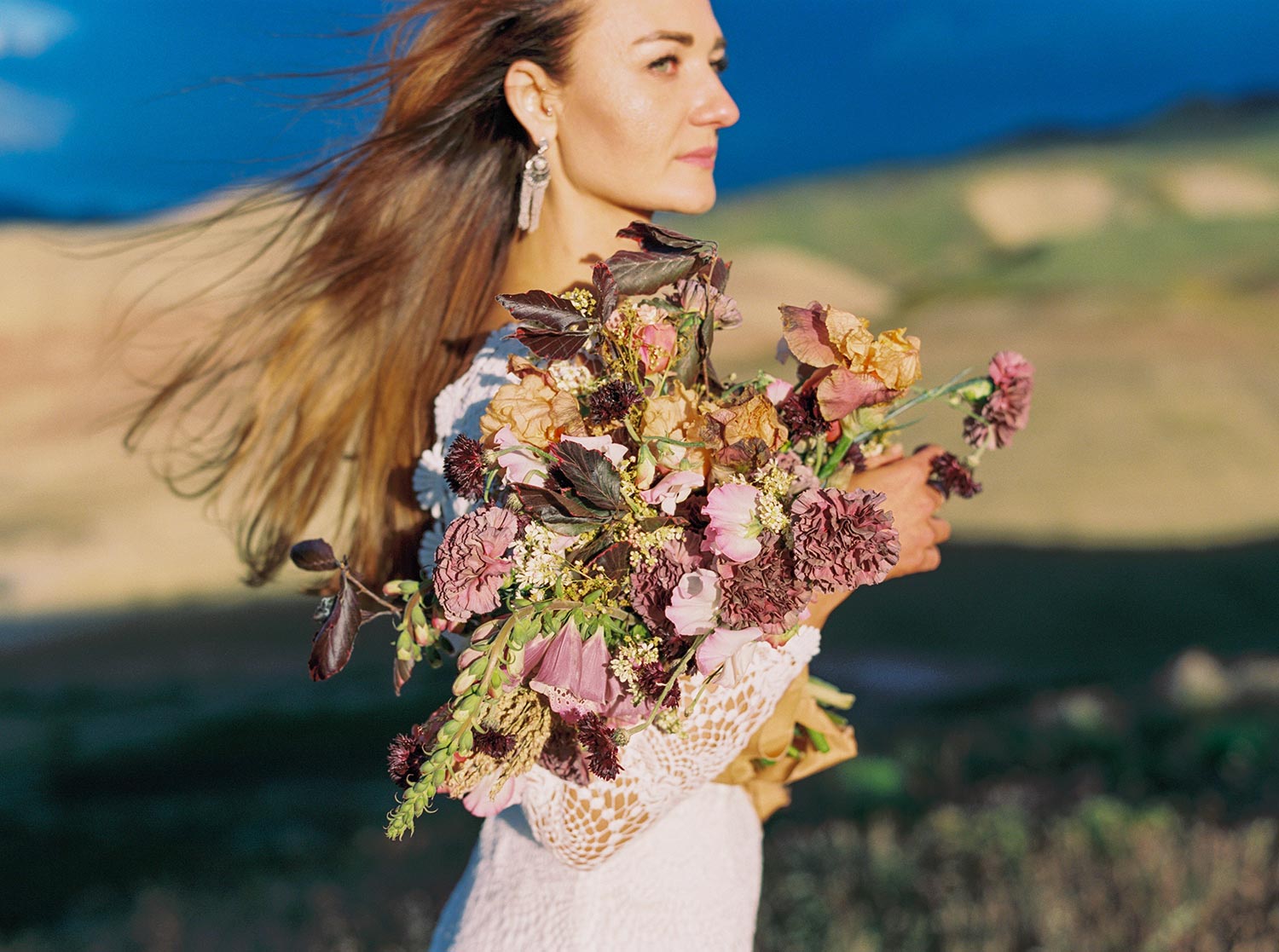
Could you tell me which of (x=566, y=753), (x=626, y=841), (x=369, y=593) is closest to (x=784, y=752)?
(x=626, y=841)

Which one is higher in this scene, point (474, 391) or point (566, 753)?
point (474, 391)

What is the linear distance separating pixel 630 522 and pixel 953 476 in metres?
0.63

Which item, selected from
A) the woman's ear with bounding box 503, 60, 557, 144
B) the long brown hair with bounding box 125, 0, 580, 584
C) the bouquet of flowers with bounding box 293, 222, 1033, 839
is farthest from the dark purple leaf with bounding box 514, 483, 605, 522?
the woman's ear with bounding box 503, 60, 557, 144

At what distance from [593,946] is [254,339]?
1.62 meters

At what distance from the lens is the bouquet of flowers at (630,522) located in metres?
1.44

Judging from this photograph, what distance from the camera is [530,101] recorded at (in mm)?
2145

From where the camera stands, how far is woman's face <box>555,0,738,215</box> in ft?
6.68

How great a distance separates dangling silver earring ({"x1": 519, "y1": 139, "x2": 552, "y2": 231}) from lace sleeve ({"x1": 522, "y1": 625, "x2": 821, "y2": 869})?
940 mm

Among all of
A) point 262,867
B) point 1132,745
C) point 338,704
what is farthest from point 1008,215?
point 262,867

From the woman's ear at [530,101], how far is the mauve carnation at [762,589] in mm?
1062

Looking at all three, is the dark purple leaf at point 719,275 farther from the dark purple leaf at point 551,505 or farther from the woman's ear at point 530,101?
the woman's ear at point 530,101

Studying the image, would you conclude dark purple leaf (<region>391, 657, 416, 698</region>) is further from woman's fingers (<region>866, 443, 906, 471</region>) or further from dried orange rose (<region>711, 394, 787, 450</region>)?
woman's fingers (<region>866, 443, 906, 471</region>)

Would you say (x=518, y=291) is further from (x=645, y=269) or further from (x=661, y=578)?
(x=661, y=578)

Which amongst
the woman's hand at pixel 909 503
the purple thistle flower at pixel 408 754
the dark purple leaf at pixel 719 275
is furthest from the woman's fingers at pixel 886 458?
the purple thistle flower at pixel 408 754
